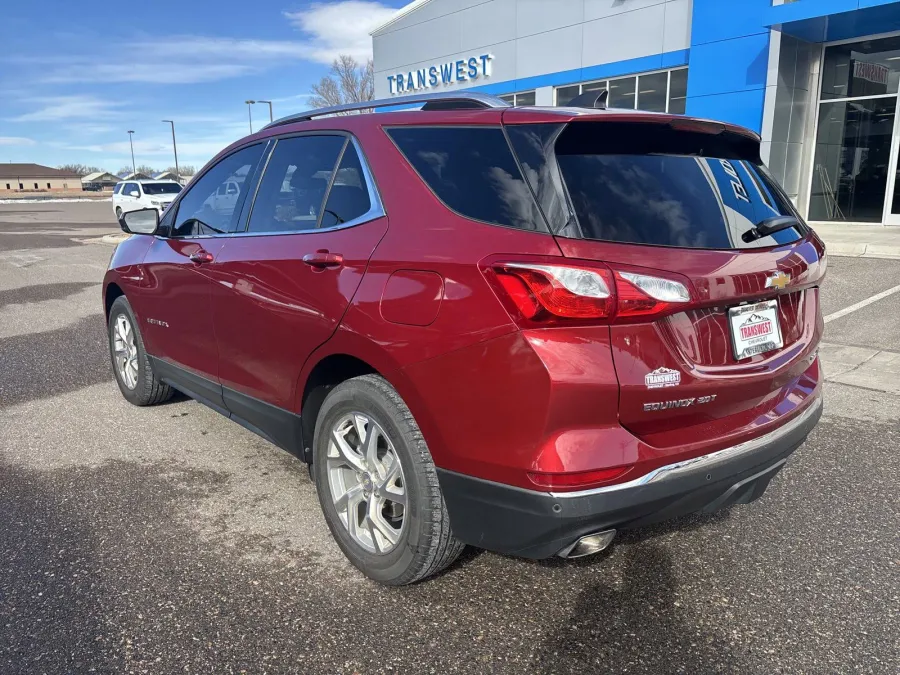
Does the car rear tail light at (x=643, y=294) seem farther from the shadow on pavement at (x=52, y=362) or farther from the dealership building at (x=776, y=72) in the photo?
the dealership building at (x=776, y=72)

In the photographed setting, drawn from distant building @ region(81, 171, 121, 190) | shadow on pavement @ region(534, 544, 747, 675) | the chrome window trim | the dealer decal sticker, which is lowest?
shadow on pavement @ region(534, 544, 747, 675)

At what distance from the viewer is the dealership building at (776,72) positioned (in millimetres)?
15625

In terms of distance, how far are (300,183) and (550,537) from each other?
1972mm

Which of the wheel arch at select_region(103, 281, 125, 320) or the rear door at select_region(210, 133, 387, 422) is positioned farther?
the wheel arch at select_region(103, 281, 125, 320)

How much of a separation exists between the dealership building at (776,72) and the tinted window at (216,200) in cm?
1224

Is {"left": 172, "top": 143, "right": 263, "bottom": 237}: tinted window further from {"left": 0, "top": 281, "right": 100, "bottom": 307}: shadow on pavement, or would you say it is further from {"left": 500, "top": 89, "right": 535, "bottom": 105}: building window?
{"left": 500, "top": 89, "right": 535, "bottom": 105}: building window

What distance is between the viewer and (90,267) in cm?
1355

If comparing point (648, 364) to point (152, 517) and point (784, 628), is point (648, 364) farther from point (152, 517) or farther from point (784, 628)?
point (152, 517)

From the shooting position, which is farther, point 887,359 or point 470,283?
point 887,359

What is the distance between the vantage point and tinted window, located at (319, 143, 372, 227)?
2781mm

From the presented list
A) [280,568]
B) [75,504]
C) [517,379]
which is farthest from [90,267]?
[517,379]

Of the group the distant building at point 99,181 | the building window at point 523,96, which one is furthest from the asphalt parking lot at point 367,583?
the distant building at point 99,181

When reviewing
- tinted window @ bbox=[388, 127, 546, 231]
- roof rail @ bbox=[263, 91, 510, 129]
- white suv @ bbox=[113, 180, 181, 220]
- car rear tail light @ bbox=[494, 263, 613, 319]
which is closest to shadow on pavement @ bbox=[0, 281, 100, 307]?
roof rail @ bbox=[263, 91, 510, 129]

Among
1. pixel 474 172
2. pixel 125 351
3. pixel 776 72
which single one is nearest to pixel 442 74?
pixel 776 72
